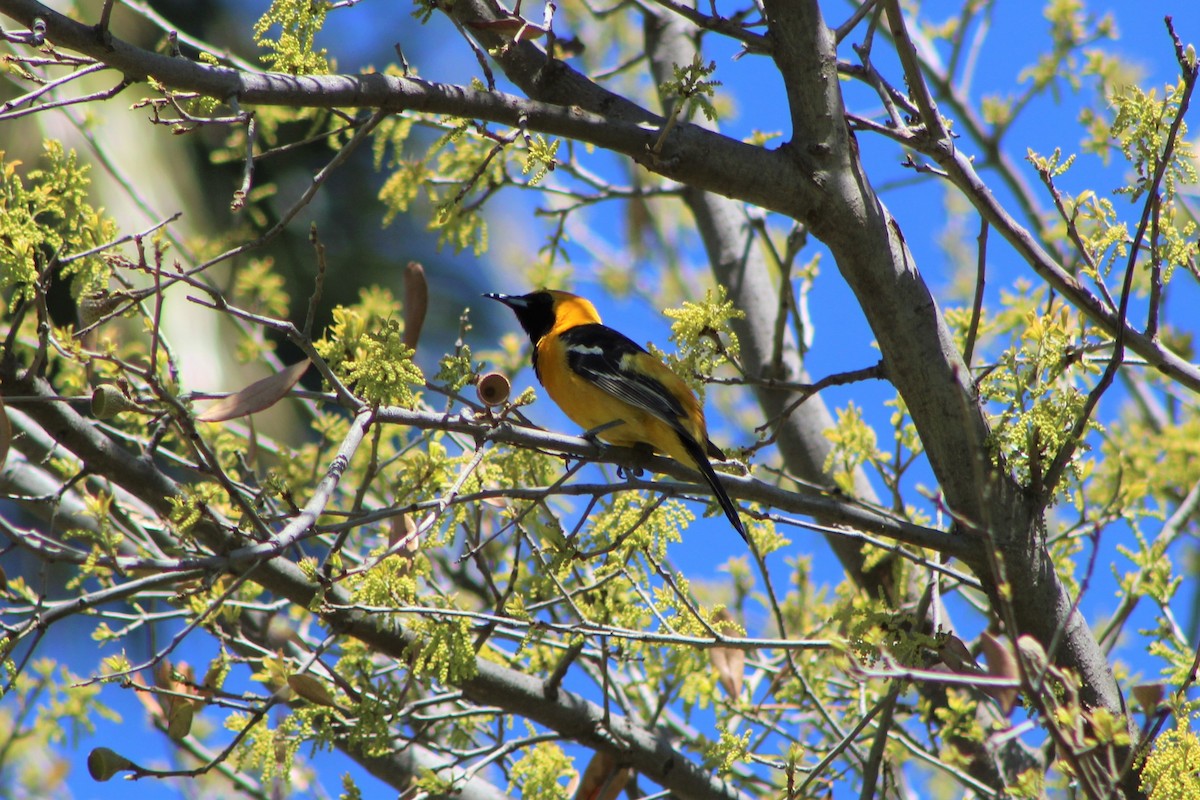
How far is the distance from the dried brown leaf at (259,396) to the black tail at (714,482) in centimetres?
123

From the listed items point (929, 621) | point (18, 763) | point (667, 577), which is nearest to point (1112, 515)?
point (929, 621)

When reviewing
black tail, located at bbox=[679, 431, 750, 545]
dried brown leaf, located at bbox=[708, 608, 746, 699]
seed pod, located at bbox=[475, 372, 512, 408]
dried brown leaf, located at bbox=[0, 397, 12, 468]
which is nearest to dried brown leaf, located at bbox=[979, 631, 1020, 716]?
black tail, located at bbox=[679, 431, 750, 545]

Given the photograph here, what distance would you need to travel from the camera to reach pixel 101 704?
4246mm

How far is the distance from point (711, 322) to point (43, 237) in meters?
1.94

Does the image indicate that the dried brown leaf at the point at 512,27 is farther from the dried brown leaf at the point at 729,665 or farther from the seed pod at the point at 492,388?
the dried brown leaf at the point at 729,665

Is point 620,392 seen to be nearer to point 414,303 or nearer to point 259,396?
point 414,303

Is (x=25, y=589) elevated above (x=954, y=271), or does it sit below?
below

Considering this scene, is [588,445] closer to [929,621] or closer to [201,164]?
[929,621]

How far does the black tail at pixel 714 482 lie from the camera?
327cm

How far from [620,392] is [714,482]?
1.06 metres

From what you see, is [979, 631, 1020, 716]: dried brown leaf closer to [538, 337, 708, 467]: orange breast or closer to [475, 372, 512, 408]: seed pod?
[475, 372, 512, 408]: seed pod

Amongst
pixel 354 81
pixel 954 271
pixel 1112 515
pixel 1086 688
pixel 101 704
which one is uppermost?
pixel 954 271

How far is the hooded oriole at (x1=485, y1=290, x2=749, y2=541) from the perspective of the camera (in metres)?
4.07

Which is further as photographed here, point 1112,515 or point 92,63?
point 1112,515
